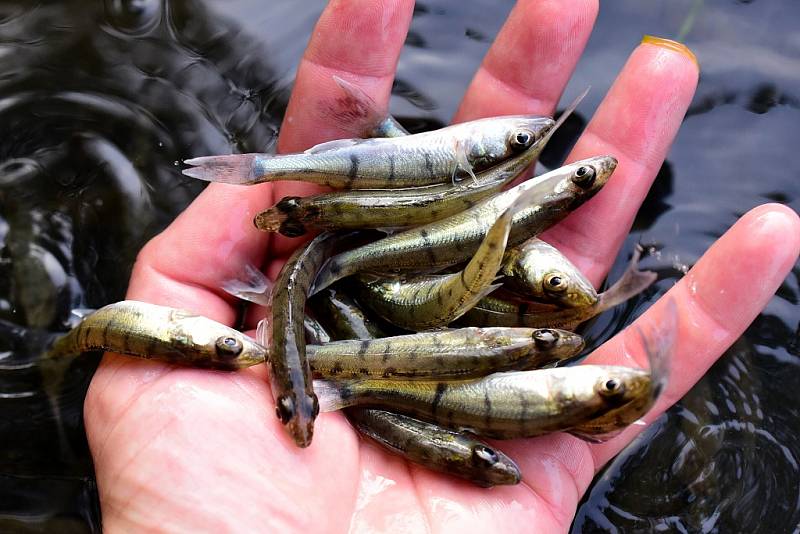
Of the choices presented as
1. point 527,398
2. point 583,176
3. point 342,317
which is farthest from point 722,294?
point 342,317

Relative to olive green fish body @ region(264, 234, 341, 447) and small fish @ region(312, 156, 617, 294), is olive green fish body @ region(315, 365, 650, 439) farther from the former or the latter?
small fish @ region(312, 156, 617, 294)

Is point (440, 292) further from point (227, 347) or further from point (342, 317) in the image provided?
point (227, 347)

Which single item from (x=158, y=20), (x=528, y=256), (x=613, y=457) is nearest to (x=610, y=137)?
(x=528, y=256)

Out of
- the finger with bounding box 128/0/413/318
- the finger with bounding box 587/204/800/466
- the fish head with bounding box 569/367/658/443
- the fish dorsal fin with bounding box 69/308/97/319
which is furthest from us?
the fish dorsal fin with bounding box 69/308/97/319

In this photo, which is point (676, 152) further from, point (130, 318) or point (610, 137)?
point (130, 318)

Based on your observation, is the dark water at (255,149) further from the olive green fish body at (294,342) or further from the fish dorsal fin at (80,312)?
the olive green fish body at (294,342)

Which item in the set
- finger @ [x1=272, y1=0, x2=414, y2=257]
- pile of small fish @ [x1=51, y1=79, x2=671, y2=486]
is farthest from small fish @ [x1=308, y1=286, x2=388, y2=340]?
finger @ [x1=272, y1=0, x2=414, y2=257]
